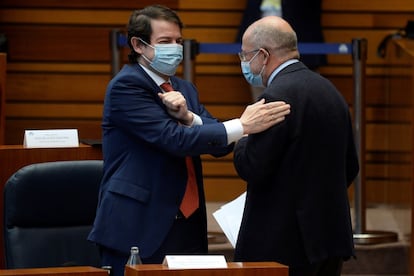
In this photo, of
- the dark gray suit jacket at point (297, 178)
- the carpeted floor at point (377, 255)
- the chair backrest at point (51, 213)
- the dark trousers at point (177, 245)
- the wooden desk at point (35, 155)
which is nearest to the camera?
the dark gray suit jacket at point (297, 178)

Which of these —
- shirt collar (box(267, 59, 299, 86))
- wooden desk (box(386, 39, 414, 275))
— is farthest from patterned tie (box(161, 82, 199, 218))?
wooden desk (box(386, 39, 414, 275))

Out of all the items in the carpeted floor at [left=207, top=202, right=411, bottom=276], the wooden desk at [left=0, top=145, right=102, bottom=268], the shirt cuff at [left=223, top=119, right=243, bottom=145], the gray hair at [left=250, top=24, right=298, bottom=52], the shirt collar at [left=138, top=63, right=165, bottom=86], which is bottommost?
the carpeted floor at [left=207, top=202, right=411, bottom=276]

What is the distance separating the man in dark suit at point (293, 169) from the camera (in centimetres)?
357

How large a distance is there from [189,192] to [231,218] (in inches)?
9.0

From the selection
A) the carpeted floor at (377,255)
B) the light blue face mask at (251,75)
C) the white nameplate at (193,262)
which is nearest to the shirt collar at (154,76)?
the light blue face mask at (251,75)

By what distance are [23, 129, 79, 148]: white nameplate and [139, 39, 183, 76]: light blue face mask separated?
91cm

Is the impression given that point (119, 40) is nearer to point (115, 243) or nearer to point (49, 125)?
point (49, 125)

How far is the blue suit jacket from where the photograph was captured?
3711 mm

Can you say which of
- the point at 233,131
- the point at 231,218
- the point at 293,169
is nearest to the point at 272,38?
the point at 233,131

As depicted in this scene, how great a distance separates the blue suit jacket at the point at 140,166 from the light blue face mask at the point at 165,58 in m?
0.07

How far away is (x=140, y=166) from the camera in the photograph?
3.75 meters

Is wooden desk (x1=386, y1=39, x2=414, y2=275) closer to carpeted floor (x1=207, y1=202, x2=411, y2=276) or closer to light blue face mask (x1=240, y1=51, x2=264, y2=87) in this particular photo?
carpeted floor (x1=207, y1=202, x2=411, y2=276)

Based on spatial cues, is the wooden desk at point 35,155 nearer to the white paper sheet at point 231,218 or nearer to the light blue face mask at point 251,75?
the white paper sheet at point 231,218

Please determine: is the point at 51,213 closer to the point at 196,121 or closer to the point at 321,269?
the point at 196,121
